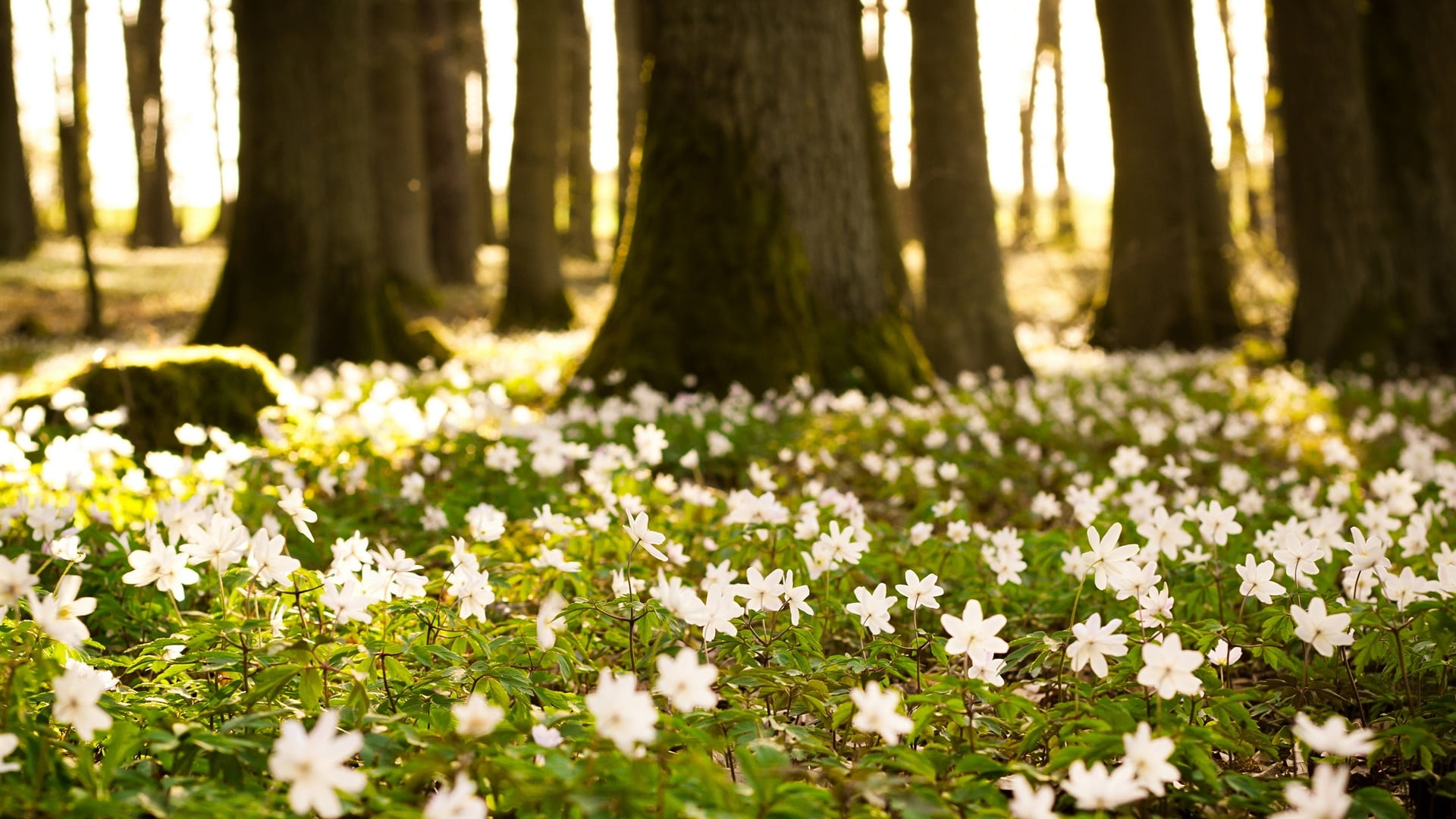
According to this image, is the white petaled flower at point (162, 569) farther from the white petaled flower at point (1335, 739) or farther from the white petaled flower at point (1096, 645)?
the white petaled flower at point (1335, 739)

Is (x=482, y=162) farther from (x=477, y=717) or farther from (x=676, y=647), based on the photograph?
(x=477, y=717)

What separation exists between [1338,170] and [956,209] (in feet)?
11.2

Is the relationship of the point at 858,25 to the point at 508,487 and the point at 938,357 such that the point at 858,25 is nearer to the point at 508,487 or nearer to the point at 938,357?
the point at 938,357

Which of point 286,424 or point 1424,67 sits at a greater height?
point 1424,67

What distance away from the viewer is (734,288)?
703 centimetres

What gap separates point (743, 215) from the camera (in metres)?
7.10

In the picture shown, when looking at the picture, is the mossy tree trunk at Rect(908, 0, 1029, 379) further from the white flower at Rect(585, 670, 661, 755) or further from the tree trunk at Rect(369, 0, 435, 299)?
A: the tree trunk at Rect(369, 0, 435, 299)

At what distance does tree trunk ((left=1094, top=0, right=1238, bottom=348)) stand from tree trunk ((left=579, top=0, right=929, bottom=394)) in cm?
664

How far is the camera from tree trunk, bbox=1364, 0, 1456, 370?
9.45 meters

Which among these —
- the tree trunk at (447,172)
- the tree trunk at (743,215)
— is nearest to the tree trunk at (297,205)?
the tree trunk at (743,215)

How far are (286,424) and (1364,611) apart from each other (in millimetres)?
4895

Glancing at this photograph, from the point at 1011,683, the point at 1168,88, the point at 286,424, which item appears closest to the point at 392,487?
the point at 286,424

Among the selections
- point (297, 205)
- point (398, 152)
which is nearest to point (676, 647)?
point (297, 205)

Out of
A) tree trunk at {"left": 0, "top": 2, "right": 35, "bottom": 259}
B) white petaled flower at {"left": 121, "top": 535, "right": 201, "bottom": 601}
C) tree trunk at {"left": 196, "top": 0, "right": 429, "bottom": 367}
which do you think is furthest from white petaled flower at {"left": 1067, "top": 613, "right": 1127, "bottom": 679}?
tree trunk at {"left": 0, "top": 2, "right": 35, "bottom": 259}
